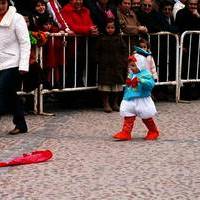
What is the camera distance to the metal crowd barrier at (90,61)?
1031 centimetres

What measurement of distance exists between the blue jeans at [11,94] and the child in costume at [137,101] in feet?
4.12

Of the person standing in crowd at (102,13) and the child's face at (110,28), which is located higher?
the person standing in crowd at (102,13)

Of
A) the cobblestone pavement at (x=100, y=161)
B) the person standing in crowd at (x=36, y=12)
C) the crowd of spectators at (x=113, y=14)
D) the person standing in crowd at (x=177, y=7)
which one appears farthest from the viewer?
the person standing in crowd at (x=177, y=7)

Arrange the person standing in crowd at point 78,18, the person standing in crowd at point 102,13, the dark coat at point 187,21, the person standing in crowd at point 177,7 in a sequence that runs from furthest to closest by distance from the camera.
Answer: the person standing in crowd at point 177,7 → the dark coat at point 187,21 → the person standing in crowd at point 102,13 → the person standing in crowd at point 78,18

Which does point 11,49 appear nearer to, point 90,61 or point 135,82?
point 135,82

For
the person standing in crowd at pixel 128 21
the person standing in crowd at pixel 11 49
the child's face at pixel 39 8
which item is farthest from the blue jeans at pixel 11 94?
the person standing in crowd at pixel 128 21

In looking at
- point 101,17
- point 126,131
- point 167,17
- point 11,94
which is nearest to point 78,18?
point 101,17

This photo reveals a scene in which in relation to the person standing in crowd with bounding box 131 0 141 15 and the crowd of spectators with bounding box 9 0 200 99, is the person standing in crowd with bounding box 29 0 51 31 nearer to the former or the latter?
the crowd of spectators with bounding box 9 0 200 99

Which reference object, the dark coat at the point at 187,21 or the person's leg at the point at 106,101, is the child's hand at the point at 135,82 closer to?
the person's leg at the point at 106,101

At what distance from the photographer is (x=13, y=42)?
825 centimetres

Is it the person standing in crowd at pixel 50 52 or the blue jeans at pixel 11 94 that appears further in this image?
the person standing in crowd at pixel 50 52

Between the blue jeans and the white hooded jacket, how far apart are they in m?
0.09

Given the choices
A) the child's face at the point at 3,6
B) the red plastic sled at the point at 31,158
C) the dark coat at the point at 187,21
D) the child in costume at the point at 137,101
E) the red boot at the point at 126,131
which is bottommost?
the red plastic sled at the point at 31,158

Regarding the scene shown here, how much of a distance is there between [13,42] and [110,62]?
8.39ft
